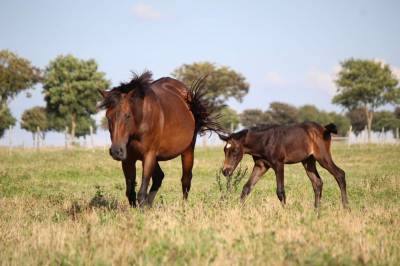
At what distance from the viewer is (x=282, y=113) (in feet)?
315

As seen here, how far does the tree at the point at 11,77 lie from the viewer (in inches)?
2260

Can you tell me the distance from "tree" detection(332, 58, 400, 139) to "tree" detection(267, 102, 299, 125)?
948 inches

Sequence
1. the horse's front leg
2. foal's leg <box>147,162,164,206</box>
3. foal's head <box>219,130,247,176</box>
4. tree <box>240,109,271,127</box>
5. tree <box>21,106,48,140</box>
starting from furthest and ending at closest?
tree <box>240,109,271,127</box>, tree <box>21,106,48,140</box>, foal's head <box>219,130,247,176</box>, foal's leg <box>147,162,164,206</box>, the horse's front leg

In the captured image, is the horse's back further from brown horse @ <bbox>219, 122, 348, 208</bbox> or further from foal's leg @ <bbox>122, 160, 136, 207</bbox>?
brown horse @ <bbox>219, 122, 348, 208</bbox>

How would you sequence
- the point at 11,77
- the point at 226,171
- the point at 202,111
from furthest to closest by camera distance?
the point at 11,77, the point at 226,171, the point at 202,111

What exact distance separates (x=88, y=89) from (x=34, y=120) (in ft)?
47.8

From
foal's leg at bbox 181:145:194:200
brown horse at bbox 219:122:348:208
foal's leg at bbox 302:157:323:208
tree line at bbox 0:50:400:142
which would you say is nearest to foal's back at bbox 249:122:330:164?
brown horse at bbox 219:122:348:208

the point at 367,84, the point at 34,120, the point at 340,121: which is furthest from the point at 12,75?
the point at 340,121

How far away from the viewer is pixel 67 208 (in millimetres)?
10406

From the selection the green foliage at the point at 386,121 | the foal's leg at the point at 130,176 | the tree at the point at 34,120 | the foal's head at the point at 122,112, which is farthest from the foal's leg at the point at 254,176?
the green foliage at the point at 386,121

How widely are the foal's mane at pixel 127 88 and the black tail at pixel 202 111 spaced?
1.75 m

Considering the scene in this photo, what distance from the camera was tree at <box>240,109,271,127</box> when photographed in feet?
315

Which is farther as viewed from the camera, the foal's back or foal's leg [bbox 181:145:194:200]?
the foal's back

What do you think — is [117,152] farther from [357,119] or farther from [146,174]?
[357,119]
